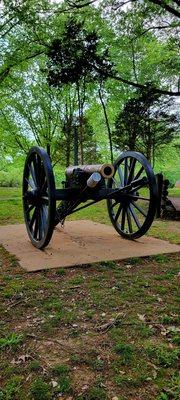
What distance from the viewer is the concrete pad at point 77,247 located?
14.4 ft

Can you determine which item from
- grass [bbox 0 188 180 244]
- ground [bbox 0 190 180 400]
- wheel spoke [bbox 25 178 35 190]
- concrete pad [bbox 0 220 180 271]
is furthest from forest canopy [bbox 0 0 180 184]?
ground [bbox 0 190 180 400]

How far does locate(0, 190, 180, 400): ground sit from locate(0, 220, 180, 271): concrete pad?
273 mm

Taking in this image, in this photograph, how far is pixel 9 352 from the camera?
2.35 metres

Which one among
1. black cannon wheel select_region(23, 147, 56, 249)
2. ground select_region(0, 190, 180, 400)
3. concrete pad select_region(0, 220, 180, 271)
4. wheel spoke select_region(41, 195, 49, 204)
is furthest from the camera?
wheel spoke select_region(41, 195, 49, 204)

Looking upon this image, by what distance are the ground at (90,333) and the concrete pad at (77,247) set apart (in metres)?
0.27

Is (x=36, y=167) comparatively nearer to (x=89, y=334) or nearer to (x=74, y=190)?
(x=74, y=190)

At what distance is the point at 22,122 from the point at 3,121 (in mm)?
1126

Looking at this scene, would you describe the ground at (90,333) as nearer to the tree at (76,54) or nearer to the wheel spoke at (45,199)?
the wheel spoke at (45,199)

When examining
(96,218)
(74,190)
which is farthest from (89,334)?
(96,218)

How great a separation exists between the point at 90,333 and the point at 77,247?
2.48 meters

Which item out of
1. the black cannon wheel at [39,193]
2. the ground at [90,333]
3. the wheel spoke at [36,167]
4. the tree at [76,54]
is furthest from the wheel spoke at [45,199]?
the tree at [76,54]

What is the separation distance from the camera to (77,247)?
507cm

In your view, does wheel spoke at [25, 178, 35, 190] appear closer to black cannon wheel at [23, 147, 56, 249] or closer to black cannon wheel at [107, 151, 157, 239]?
black cannon wheel at [23, 147, 56, 249]

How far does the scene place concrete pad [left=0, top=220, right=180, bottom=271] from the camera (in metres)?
4.39
